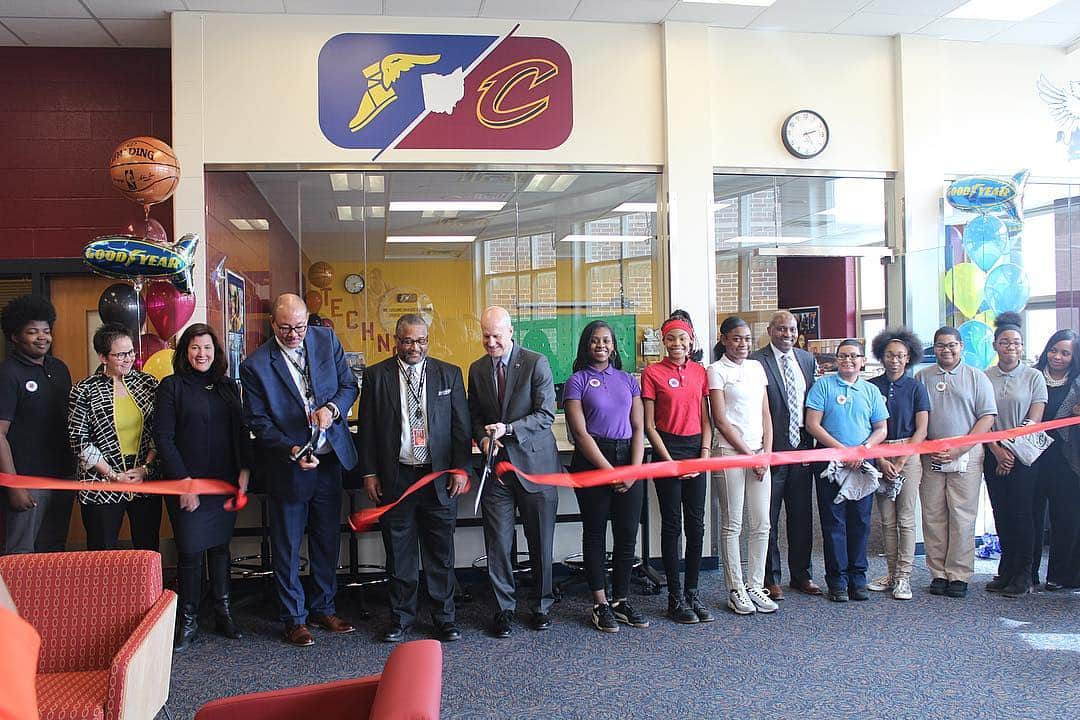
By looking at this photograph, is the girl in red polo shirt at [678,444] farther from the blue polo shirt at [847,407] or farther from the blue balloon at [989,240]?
the blue balloon at [989,240]

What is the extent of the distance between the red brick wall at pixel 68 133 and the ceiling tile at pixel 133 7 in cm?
65

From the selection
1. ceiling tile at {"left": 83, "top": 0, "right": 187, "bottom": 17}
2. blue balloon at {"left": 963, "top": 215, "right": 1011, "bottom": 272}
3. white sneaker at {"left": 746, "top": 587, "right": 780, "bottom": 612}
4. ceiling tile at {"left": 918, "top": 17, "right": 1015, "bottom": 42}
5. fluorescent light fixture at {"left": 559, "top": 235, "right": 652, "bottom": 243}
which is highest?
ceiling tile at {"left": 918, "top": 17, "right": 1015, "bottom": 42}

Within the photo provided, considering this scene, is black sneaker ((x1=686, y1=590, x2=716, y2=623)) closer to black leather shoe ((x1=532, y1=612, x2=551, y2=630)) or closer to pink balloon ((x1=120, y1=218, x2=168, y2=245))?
black leather shoe ((x1=532, y1=612, x2=551, y2=630))

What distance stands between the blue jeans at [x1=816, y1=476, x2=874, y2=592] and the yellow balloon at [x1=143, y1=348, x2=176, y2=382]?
415 cm

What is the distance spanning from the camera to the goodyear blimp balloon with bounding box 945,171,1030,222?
6.02 metres

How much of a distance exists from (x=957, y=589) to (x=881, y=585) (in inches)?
17.1

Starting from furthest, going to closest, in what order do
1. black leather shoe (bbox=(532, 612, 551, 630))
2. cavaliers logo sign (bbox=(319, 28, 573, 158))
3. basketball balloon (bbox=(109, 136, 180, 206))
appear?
cavaliers logo sign (bbox=(319, 28, 573, 158))
basketball balloon (bbox=(109, 136, 180, 206))
black leather shoe (bbox=(532, 612, 551, 630))

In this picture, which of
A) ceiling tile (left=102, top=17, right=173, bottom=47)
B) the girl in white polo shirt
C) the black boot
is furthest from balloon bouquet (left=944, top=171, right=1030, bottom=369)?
ceiling tile (left=102, top=17, right=173, bottom=47)

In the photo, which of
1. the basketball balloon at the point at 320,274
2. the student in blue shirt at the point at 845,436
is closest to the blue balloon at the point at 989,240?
the student in blue shirt at the point at 845,436

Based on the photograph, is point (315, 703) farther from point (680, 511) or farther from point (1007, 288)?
point (1007, 288)

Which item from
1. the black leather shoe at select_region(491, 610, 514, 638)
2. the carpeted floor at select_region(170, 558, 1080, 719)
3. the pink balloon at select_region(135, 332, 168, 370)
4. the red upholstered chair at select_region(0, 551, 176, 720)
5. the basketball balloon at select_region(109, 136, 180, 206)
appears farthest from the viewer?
the pink balloon at select_region(135, 332, 168, 370)

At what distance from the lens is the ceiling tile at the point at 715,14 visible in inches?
235

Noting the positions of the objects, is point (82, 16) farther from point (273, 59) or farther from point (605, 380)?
point (605, 380)

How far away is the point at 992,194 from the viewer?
6.04m
